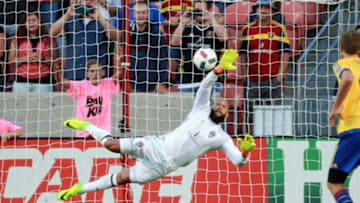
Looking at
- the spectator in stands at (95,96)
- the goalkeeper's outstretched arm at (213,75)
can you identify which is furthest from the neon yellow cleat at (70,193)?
the goalkeeper's outstretched arm at (213,75)

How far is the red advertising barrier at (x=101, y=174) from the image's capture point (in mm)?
9820

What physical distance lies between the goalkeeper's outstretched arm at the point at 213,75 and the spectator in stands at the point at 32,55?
2.44m

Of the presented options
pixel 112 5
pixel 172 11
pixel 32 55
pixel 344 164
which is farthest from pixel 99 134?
pixel 344 164

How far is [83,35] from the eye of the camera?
10.4m

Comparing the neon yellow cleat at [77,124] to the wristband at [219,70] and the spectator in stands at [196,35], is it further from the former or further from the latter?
the spectator in stands at [196,35]

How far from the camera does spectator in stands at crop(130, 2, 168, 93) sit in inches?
408

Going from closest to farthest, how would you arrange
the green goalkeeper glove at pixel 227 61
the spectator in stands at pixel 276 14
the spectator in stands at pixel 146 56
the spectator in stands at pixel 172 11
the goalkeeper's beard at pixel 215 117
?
the green goalkeeper glove at pixel 227 61
the goalkeeper's beard at pixel 215 117
the spectator in stands at pixel 146 56
the spectator in stands at pixel 172 11
the spectator in stands at pixel 276 14

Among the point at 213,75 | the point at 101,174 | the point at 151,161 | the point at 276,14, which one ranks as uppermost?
the point at 276,14

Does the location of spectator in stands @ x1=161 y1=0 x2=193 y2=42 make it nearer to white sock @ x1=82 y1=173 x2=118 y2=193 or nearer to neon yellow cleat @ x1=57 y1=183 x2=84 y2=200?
white sock @ x1=82 y1=173 x2=118 y2=193

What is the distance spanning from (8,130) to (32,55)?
1.23 m

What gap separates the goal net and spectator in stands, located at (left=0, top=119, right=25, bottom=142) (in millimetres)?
28

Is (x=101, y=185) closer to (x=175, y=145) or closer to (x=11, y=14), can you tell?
(x=175, y=145)

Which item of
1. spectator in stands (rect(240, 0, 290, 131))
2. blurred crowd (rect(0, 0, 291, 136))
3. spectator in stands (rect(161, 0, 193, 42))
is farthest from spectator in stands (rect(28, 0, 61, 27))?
spectator in stands (rect(240, 0, 290, 131))

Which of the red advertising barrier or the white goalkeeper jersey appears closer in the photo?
the white goalkeeper jersey
